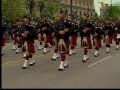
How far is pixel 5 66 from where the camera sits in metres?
16.0

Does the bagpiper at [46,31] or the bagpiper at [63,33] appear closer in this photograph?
the bagpiper at [63,33]

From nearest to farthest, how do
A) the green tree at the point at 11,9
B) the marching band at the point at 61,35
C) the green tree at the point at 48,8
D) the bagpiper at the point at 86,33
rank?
the marching band at the point at 61,35 → the bagpiper at the point at 86,33 → the green tree at the point at 11,9 → the green tree at the point at 48,8

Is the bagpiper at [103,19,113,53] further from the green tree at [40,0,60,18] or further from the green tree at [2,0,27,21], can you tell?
the green tree at [40,0,60,18]

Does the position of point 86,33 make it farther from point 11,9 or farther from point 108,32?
point 11,9

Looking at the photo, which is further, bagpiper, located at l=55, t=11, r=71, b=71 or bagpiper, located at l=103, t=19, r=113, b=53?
bagpiper, located at l=103, t=19, r=113, b=53

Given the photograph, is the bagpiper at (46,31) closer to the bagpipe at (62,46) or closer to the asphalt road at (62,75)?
the asphalt road at (62,75)

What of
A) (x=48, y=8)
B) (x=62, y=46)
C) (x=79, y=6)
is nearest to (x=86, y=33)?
(x=62, y=46)

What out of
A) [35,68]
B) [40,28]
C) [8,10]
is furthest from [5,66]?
[8,10]

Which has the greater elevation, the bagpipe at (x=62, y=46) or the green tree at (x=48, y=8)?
the green tree at (x=48, y=8)

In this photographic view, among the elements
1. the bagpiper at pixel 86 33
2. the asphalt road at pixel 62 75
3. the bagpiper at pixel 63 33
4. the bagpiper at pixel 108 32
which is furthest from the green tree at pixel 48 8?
the bagpiper at pixel 63 33

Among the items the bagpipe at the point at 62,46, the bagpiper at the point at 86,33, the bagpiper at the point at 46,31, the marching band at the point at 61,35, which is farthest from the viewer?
the bagpiper at the point at 46,31

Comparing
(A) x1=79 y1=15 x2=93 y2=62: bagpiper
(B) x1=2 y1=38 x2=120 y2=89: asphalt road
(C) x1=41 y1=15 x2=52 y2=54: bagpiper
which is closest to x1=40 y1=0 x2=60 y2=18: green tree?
(C) x1=41 y1=15 x2=52 y2=54: bagpiper

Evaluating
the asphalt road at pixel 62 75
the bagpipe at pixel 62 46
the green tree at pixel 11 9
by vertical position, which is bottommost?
the asphalt road at pixel 62 75

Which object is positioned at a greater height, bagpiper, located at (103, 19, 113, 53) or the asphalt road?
bagpiper, located at (103, 19, 113, 53)
